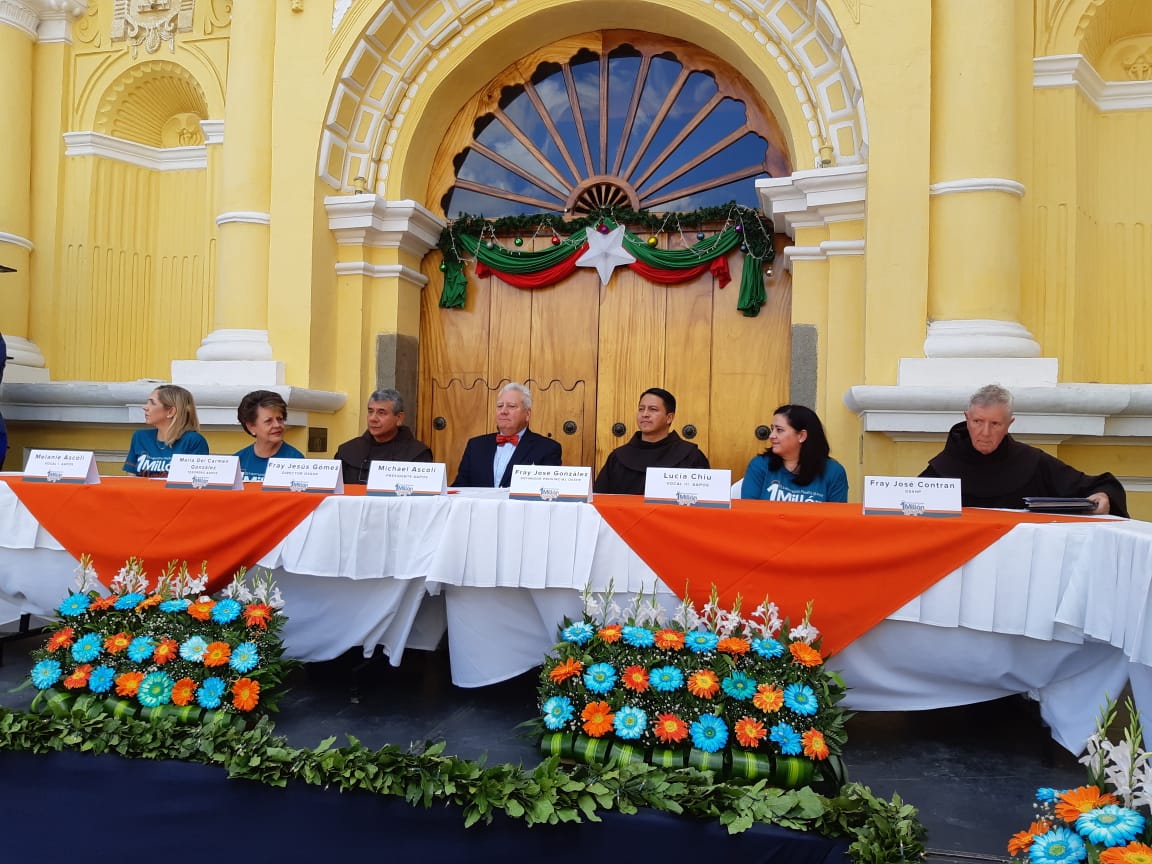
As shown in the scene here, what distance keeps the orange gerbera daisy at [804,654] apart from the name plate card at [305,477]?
167cm

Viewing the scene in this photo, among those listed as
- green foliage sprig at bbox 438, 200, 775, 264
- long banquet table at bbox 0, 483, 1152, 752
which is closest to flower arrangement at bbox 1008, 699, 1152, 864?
long banquet table at bbox 0, 483, 1152, 752

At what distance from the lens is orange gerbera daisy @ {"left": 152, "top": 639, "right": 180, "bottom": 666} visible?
275 centimetres

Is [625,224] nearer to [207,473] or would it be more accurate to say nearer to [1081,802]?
[207,473]

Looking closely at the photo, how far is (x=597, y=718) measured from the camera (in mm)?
2455

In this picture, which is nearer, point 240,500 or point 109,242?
point 240,500

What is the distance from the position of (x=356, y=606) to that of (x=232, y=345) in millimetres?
2709

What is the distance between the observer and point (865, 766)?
267cm

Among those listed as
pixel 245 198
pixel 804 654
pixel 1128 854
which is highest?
pixel 245 198

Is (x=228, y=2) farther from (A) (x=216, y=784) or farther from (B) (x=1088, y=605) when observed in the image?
(B) (x=1088, y=605)

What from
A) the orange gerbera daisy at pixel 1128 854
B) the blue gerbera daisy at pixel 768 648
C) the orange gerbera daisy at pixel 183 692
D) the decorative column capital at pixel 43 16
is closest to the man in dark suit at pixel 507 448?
the orange gerbera daisy at pixel 183 692

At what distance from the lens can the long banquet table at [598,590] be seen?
8.25 ft

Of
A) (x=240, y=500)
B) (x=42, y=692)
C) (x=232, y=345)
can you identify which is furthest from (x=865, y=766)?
(x=232, y=345)

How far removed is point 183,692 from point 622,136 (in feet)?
13.9

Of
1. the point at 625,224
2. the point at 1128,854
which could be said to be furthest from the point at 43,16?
the point at 1128,854
